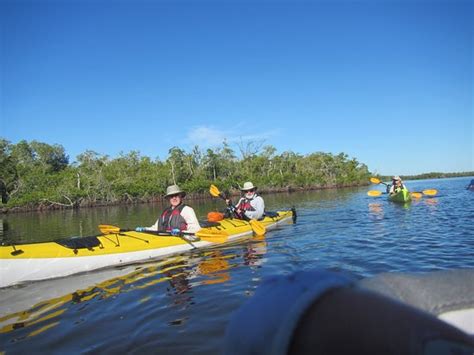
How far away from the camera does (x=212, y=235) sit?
27.1 ft

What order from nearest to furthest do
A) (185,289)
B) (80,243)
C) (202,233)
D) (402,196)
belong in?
(185,289), (80,243), (202,233), (402,196)

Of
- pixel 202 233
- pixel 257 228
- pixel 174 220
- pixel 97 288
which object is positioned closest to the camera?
pixel 97 288

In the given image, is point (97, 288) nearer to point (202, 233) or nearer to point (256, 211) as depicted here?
point (202, 233)

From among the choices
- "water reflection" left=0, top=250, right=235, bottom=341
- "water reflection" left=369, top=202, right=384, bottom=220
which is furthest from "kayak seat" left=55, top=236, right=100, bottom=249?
"water reflection" left=369, top=202, right=384, bottom=220

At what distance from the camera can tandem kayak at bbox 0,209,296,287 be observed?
19.1 ft

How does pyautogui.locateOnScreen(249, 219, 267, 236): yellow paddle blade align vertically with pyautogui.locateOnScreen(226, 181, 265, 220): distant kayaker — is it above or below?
below

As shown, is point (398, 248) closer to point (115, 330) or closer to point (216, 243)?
point (216, 243)

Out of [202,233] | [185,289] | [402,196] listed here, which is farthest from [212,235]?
[402,196]

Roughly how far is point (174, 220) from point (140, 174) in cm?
4740

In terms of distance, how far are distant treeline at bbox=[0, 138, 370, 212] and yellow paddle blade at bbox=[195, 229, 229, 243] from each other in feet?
126

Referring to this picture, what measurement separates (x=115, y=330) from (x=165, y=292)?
53.7 inches

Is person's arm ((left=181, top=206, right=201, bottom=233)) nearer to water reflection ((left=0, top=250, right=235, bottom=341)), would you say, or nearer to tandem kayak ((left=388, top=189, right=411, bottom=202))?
water reflection ((left=0, top=250, right=235, bottom=341))

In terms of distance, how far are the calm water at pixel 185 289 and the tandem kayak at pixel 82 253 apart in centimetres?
22

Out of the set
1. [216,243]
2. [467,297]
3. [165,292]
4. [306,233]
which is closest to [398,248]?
[306,233]
